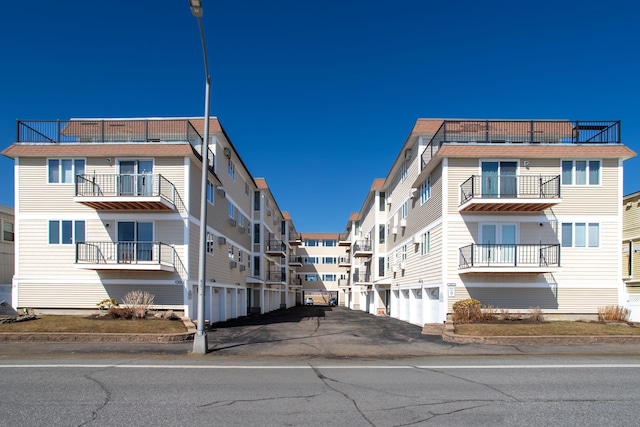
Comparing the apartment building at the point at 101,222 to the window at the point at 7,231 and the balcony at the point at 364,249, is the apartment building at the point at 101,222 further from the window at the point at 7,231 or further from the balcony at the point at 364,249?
the balcony at the point at 364,249

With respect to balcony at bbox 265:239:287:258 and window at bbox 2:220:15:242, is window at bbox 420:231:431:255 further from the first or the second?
window at bbox 2:220:15:242

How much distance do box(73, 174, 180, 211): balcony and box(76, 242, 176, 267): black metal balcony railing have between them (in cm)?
162

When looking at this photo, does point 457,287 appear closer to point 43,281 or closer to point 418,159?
point 418,159

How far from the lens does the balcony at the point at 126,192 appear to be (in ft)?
62.0

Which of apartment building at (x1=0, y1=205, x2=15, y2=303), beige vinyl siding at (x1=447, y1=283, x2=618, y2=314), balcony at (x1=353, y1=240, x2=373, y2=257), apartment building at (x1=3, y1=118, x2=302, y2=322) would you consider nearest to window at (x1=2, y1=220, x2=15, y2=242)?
apartment building at (x1=0, y1=205, x2=15, y2=303)

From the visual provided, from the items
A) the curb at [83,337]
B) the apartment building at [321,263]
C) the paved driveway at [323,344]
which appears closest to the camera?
the paved driveway at [323,344]

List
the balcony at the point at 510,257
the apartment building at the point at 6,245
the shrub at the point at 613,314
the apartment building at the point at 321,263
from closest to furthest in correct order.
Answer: the balcony at the point at 510,257 < the shrub at the point at 613,314 < the apartment building at the point at 6,245 < the apartment building at the point at 321,263

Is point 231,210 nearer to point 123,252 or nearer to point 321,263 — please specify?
point 123,252

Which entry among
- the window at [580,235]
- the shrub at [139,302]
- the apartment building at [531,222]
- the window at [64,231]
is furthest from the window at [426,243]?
the window at [64,231]

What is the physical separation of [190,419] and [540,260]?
1706cm

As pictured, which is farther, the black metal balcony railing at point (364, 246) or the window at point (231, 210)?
the black metal balcony railing at point (364, 246)

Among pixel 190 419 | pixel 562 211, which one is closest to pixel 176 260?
pixel 190 419

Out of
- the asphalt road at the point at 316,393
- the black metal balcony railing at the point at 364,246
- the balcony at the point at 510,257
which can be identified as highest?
the balcony at the point at 510,257

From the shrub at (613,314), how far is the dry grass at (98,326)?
1741cm
